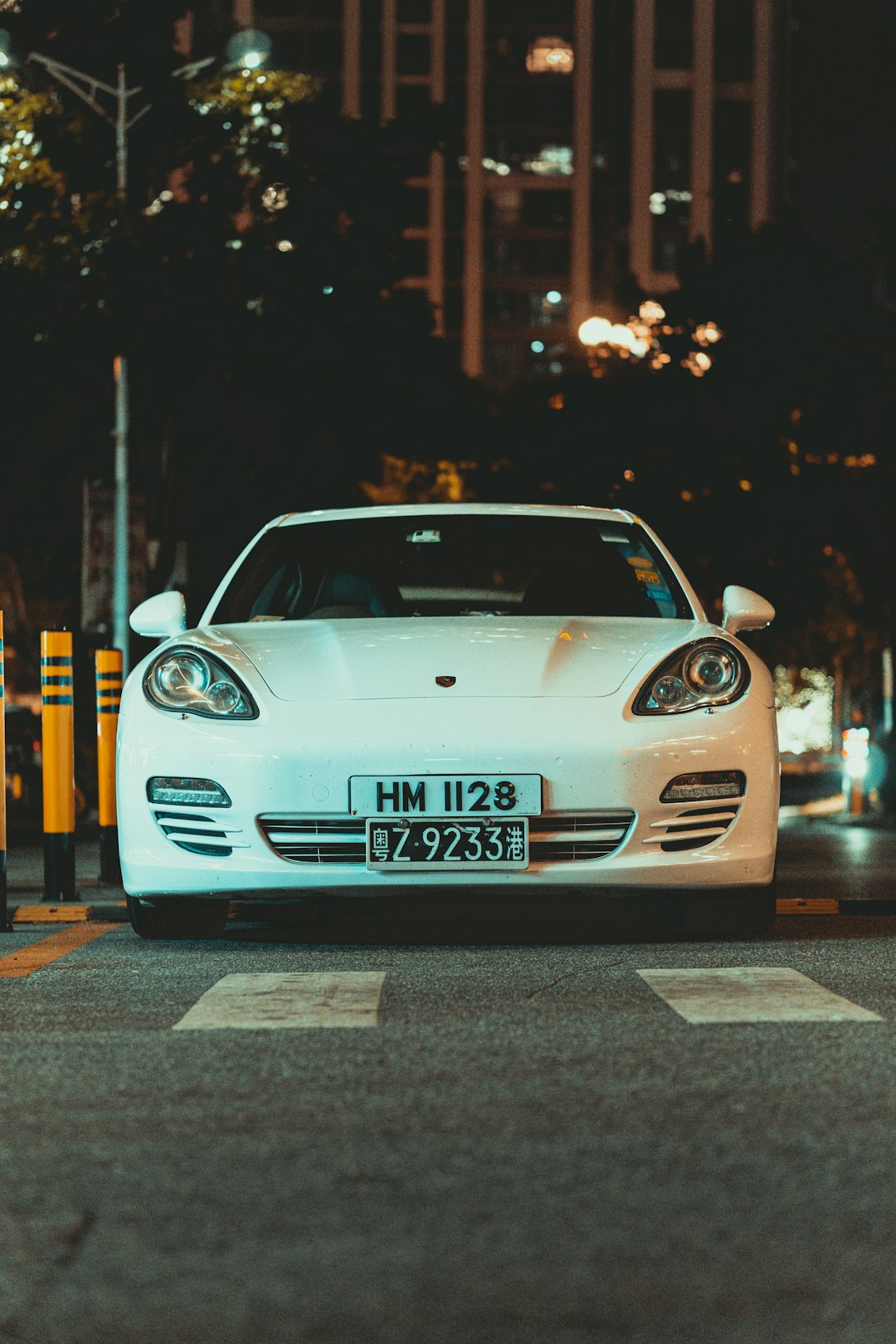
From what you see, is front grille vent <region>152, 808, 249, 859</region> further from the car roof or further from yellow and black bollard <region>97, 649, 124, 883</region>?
yellow and black bollard <region>97, 649, 124, 883</region>

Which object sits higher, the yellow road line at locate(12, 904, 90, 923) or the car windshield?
the car windshield

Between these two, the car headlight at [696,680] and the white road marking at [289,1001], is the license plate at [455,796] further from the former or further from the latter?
the white road marking at [289,1001]

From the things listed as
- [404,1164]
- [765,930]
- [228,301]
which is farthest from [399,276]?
[404,1164]

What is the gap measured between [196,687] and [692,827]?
5.20 ft

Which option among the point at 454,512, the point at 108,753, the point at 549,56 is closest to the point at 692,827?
the point at 454,512

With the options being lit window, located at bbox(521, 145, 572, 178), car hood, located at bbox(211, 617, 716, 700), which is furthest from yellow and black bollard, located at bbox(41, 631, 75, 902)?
lit window, located at bbox(521, 145, 572, 178)

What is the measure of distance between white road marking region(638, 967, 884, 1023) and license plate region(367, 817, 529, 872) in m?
0.62

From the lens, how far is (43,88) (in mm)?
25297

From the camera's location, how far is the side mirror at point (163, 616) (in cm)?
761

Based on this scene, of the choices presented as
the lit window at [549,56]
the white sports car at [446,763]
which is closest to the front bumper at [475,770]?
the white sports car at [446,763]

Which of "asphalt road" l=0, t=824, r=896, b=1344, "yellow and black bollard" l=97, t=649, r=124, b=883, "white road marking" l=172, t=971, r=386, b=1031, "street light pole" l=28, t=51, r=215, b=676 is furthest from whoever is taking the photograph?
"street light pole" l=28, t=51, r=215, b=676

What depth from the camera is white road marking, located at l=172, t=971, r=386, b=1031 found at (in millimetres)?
5113

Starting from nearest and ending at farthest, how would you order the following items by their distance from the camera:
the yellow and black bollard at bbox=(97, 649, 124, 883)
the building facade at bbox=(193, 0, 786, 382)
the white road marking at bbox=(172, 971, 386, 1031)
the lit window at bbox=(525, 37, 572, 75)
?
the white road marking at bbox=(172, 971, 386, 1031) → the yellow and black bollard at bbox=(97, 649, 124, 883) → the building facade at bbox=(193, 0, 786, 382) → the lit window at bbox=(525, 37, 572, 75)

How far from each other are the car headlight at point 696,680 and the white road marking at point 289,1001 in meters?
1.24
